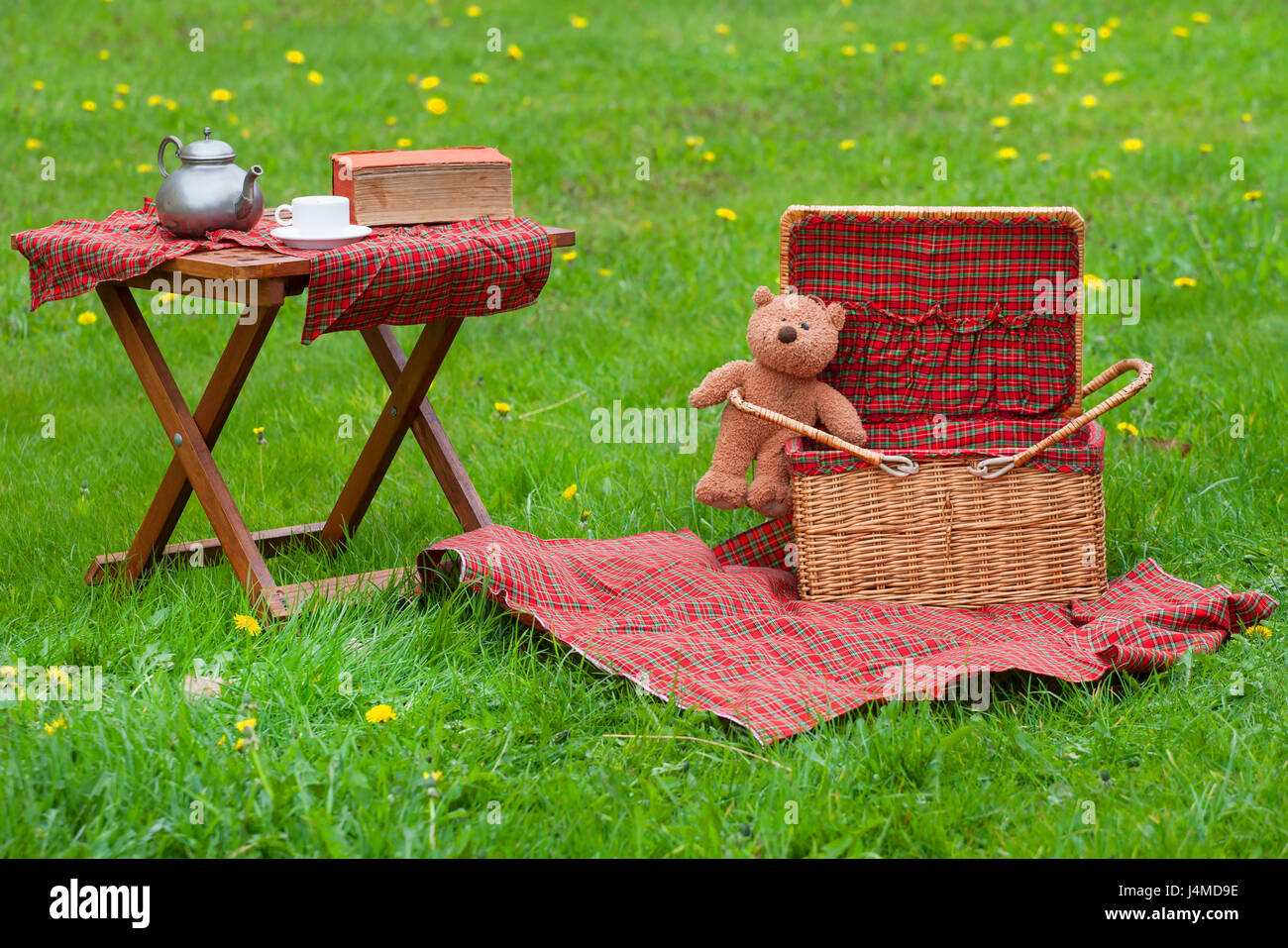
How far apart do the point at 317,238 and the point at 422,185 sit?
0.36m

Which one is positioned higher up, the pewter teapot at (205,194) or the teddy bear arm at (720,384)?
the pewter teapot at (205,194)

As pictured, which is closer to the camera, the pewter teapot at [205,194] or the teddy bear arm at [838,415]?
the pewter teapot at [205,194]

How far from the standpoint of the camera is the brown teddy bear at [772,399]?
11.7ft

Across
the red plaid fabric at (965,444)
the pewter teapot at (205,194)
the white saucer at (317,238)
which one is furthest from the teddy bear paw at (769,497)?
the pewter teapot at (205,194)

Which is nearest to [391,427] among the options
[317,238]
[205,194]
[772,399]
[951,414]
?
[317,238]

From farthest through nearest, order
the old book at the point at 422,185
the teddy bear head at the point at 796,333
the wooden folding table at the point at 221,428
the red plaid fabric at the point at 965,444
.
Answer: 1. the teddy bear head at the point at 796,333
2. the red plaid fabric at the point at 965,444
3. the old book at the point at 422,185
4. the wooden folding table at the point at 221,428

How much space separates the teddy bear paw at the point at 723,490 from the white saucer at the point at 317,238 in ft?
3.66

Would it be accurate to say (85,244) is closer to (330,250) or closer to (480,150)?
(330,250)

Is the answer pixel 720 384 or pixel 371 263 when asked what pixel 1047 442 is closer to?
pixel 720 384

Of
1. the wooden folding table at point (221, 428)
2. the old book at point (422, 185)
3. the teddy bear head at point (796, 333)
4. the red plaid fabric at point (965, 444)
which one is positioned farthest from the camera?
the teddy bear head at point (796, 333)

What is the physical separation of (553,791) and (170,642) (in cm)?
103

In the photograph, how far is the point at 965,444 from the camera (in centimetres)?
371

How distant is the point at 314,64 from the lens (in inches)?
342

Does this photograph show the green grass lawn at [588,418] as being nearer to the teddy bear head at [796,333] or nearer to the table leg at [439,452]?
the table leg at [439,452]
